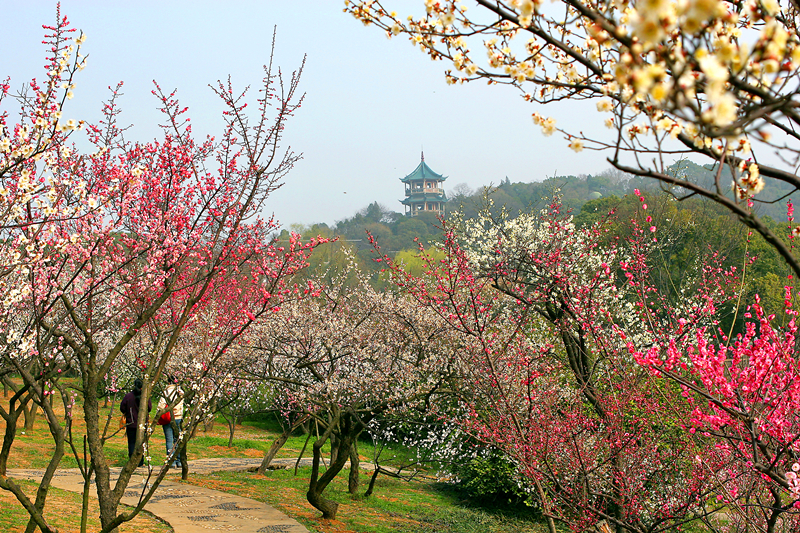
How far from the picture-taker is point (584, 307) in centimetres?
669

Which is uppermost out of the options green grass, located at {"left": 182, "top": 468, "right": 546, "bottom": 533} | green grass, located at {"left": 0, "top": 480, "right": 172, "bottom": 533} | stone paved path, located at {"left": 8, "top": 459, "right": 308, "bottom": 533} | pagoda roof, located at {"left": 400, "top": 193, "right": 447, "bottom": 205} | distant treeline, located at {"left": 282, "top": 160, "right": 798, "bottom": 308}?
pagoda roof, located at {"left": 400, "top": 193, "right": 447, "bottom": 205}

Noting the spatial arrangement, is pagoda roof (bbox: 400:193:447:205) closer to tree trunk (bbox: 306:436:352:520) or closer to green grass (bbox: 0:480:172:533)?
tree trunk (bbox: 306:436:352:520)

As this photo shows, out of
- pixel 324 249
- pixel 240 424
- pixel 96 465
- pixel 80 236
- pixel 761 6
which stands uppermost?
pixel 324 249

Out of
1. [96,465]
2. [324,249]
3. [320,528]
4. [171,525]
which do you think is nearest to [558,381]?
[320,528]

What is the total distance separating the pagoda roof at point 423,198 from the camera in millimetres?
83938

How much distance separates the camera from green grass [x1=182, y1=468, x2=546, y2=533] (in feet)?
28.6

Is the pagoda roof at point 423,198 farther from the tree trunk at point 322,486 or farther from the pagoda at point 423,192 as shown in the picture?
the tree trunk at point 322,486

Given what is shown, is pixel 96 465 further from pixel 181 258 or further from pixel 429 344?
pixel 429 344

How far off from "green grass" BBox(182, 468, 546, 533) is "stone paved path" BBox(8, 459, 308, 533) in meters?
0.38

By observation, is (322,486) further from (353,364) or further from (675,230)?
(675,230)

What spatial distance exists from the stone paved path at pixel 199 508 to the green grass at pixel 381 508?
384mm

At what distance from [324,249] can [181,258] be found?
37577 millimetres

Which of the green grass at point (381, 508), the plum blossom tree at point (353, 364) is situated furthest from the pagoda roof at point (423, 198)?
the green grass at point (381, 508)

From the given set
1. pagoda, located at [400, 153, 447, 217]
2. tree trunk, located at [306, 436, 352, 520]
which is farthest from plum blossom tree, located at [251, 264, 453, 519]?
pagoda, located at [400, 153, 447, 217]
